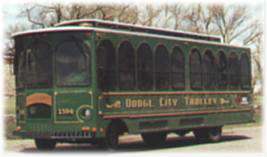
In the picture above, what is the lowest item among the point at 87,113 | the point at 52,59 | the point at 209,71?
the point at 87,113

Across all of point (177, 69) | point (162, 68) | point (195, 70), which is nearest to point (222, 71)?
point (195, 70)

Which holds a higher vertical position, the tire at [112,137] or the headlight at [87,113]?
the headlight at [87,113]

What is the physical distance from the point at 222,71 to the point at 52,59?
6.33m

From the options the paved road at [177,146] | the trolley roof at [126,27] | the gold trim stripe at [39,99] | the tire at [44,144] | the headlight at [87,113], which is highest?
the trolley roof at [126,27]

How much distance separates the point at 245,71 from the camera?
21234 millimetres

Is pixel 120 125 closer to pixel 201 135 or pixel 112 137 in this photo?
pixel 112 137

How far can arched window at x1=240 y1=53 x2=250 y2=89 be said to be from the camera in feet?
69.2

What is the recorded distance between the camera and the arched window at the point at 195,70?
60.6ft

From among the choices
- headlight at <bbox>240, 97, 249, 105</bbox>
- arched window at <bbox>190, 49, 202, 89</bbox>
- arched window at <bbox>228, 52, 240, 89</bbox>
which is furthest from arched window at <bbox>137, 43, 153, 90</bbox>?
headlight at <bbox>240, 97, 249, 105</bbox>

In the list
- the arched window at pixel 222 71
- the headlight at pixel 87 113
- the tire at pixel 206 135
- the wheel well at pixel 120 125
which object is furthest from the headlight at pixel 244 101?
the headlight at pixel 87 113

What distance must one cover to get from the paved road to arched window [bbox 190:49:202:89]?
1.62 m

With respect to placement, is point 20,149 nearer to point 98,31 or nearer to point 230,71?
point 98,31

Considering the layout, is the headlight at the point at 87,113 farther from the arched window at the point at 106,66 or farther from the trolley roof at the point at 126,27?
the trolley roof at the point at 126,27

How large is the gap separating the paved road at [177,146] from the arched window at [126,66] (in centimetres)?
154
